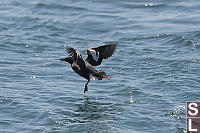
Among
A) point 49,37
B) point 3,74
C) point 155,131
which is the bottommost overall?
point 155,131

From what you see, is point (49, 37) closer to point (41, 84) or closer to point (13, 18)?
point (13, 18)

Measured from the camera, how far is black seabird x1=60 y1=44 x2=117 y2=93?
32.4 ft

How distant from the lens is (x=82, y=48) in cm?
1505

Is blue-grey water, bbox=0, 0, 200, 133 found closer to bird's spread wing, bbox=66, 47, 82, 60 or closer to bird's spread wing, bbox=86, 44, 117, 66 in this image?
bird's spread wing, bbox=86, 44, 117, 66

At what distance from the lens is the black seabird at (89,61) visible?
9.88 metres

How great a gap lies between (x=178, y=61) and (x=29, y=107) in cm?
480

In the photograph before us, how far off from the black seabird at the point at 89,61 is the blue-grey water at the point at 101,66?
2.38 ft

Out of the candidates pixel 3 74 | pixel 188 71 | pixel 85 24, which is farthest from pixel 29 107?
pixel 85 24

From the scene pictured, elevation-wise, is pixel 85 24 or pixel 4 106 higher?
pixel 85 24

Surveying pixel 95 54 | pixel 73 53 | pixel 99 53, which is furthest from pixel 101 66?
pixel 73 53

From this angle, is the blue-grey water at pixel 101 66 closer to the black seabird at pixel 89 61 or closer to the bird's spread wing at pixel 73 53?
the black seabird at pixel 89 61

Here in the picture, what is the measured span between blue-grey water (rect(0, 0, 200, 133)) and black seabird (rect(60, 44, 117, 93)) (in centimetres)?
73

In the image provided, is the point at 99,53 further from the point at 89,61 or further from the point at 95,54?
the point at 89,61

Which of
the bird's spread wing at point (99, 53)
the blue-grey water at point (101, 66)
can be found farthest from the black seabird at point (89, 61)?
the blue-grey water at point (101, 66)
